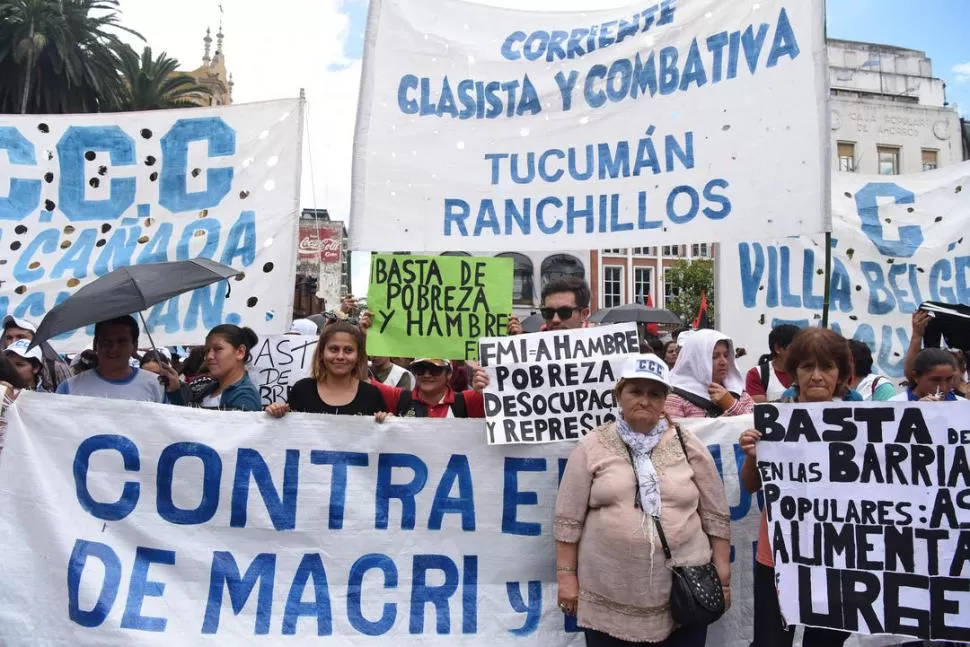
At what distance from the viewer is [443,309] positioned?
14.8 ft

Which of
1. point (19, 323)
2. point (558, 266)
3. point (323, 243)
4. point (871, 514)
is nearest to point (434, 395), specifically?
point (871, 514)

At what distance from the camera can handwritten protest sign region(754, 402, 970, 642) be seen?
3.36 metres

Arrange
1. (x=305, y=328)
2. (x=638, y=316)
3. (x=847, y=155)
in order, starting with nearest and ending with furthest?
1. (x=305, y=328)
2. (x=638, y=316)
3. (x=847, y=155)

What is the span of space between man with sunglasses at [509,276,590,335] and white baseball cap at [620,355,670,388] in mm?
850

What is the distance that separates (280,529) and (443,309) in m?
1.38

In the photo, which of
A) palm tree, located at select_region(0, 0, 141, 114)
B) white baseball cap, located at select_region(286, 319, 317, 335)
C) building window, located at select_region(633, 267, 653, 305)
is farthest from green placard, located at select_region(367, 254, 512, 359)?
building window, located at select_region(633, 267, 653, 305)

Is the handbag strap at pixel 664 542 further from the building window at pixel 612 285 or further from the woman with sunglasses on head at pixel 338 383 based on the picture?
the building window at pixel 612 285

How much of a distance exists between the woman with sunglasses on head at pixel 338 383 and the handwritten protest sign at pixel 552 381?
591mm

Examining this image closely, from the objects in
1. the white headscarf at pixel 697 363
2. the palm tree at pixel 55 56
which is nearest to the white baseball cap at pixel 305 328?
the white headscarf at pixel 697 363

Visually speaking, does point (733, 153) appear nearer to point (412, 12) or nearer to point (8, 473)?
point (412, 12)

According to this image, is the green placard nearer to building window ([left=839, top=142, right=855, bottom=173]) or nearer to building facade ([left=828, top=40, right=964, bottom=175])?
building facade ([left=828, top=40, right=964, bottom=175])

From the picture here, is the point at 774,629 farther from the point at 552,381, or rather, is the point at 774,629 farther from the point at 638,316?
the point at 638,316

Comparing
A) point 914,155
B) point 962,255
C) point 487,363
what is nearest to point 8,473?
point 487,363

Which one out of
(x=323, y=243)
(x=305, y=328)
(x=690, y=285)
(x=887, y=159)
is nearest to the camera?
(x=305, y=328)
